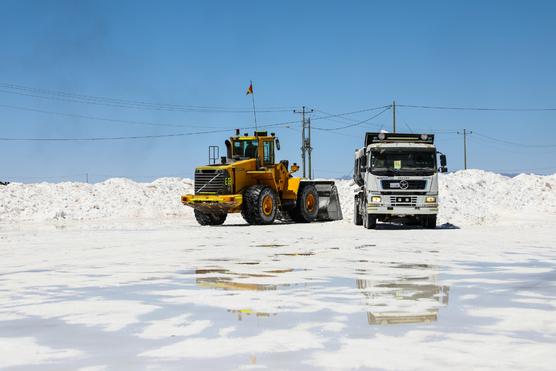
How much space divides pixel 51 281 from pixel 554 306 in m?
6.58

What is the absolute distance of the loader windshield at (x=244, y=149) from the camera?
1040 inches

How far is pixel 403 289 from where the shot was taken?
8.77m

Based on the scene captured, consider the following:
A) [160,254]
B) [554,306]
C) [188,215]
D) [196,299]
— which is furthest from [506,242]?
[188,215]

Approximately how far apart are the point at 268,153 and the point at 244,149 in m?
0.92

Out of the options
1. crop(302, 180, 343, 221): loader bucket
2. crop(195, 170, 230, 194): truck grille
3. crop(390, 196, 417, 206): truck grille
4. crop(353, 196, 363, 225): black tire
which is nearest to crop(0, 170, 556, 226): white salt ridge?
crop(302, 180, 343, 221): loader bucket

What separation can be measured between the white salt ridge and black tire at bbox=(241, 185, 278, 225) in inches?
266

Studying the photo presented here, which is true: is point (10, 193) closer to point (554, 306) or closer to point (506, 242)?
point (506, 242)

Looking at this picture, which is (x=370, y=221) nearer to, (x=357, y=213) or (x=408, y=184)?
(x=408, y=184)

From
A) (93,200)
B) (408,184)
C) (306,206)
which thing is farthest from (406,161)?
(93,200)

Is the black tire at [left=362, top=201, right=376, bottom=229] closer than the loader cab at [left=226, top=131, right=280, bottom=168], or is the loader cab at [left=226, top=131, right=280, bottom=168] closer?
the black tire at [left=362, top=201, right=376, bottom=229]

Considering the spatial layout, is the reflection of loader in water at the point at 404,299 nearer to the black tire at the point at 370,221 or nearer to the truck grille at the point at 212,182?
the black tire at the point at 370,221

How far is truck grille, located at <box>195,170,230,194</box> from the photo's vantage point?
992 inches

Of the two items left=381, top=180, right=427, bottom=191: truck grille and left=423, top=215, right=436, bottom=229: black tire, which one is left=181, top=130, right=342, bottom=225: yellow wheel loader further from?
left=423, top=215, right=436, bottom=229: black tire

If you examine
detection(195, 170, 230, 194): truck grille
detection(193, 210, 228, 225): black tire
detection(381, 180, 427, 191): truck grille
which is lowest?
detection(193, 210, 228, 225): black tire
